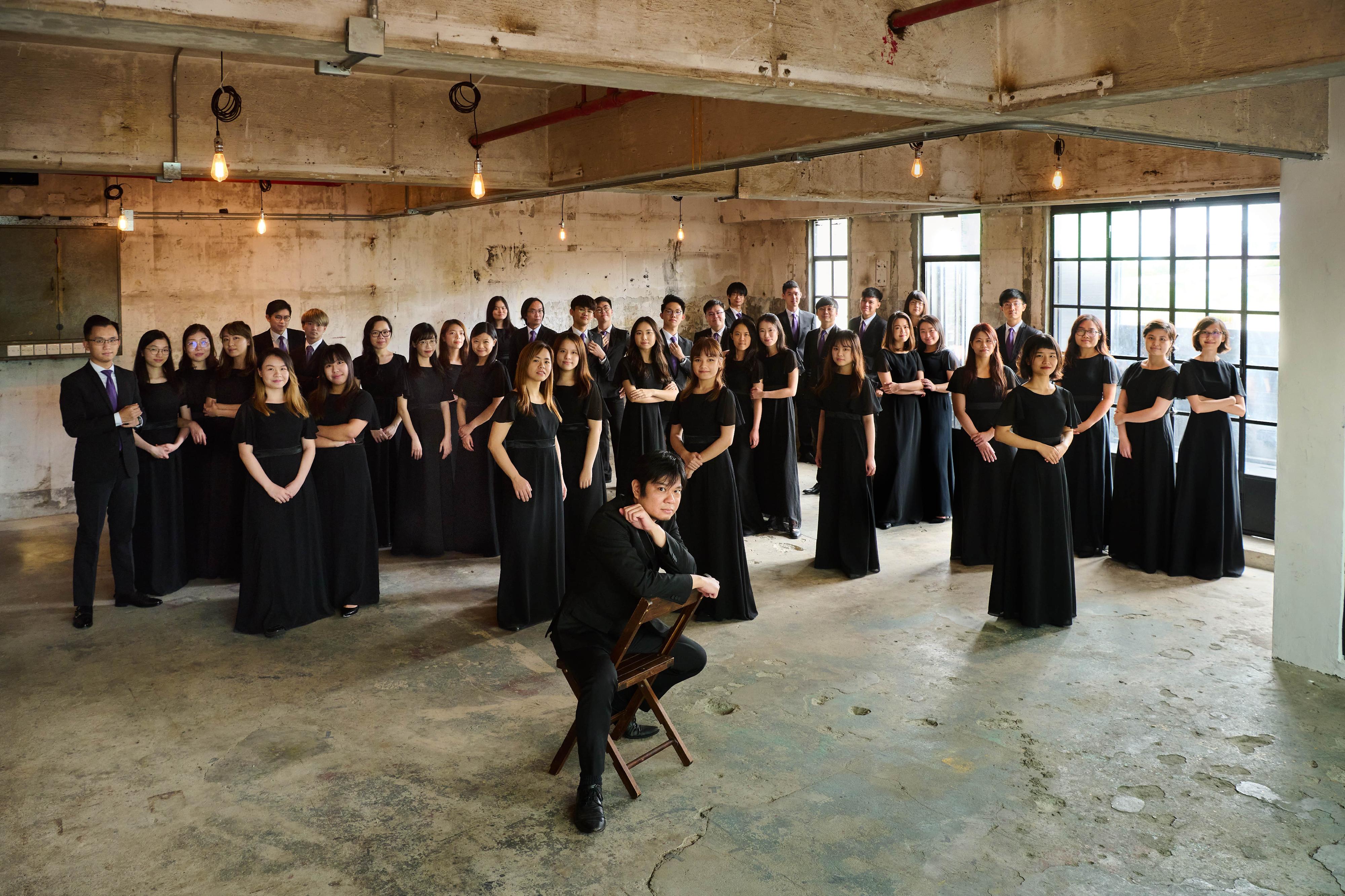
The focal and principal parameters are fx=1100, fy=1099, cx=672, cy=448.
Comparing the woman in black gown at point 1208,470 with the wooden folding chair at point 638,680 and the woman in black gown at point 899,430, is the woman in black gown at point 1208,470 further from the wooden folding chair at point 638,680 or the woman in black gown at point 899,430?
the wooden folding chair at point 638,680

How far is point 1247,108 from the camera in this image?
5.51 meters

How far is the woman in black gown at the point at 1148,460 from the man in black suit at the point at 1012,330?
1.22 metres

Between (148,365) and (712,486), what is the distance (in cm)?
375

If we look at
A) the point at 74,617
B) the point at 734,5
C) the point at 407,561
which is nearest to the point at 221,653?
the point at 74,617

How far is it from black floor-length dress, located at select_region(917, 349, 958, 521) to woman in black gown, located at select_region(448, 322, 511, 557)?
351cm

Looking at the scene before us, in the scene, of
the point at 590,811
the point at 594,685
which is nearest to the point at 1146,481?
the point at 594,685

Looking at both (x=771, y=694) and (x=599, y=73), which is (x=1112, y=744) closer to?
(x=771, y=694)

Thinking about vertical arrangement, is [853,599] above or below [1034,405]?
below

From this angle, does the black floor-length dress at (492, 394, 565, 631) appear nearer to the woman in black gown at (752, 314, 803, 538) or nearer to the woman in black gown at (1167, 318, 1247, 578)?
the woman in black gown at (752, 314, 803, 538)

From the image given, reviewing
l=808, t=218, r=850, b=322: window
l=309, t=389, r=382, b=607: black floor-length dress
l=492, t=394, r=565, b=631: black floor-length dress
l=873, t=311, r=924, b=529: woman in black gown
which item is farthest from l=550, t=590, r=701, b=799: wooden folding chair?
l=808, t=218, r=850, b=322: window

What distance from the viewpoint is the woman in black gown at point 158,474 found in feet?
23.4

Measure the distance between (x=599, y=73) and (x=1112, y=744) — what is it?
3559mm

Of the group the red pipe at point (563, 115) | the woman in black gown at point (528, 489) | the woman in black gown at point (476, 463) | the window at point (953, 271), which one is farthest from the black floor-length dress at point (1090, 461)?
the woman in black gown at point (476, 463)

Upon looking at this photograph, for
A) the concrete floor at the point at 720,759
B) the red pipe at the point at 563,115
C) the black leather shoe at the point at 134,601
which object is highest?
the red pipe at the point at 563,115
